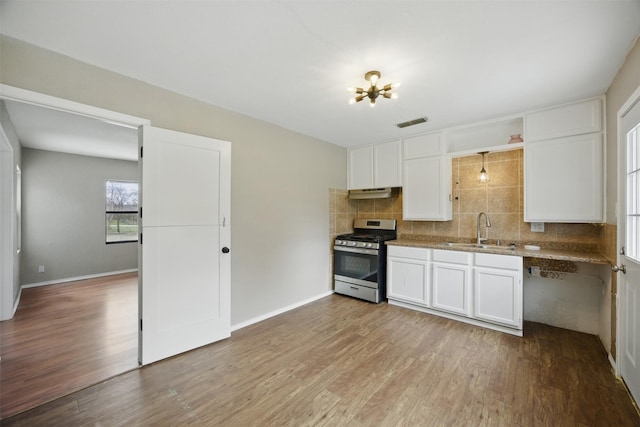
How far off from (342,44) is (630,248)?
8.32 feet

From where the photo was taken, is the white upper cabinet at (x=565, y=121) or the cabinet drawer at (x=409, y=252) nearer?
the white upper cabinet at (x=565, y=121)

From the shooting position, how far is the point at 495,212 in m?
3.44

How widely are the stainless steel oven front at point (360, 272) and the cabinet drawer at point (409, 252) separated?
17 centimetres

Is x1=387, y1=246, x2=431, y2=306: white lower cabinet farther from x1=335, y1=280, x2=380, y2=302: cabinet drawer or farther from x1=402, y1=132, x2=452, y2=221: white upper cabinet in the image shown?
x1=402, y1=132, x2=452, y2=221: white upper cabinet

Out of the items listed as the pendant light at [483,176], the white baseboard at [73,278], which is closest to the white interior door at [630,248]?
the pendant light at [483,176]

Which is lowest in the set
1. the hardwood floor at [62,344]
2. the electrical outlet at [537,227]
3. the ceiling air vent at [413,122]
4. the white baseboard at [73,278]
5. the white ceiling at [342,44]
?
the hardwood floor at [62,344]

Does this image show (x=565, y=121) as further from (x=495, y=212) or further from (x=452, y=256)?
(x=452, y=256)

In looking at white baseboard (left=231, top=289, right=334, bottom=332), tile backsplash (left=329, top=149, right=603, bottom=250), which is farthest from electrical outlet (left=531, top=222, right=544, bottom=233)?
white baseboard (left=231, top=289, right=334, bottom=332)

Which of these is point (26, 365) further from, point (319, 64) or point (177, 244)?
point (319, 64)

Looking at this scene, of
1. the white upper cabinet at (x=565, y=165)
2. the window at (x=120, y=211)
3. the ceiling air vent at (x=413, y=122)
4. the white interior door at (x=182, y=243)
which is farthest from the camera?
the window at (x=120, y=211)

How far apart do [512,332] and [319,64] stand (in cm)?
336

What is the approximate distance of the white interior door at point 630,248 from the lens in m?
1.77

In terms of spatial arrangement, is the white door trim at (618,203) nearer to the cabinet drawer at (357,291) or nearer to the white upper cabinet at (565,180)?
the white upper cabinet at (565,180)

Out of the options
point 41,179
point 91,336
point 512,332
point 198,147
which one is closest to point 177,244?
point 198,147
